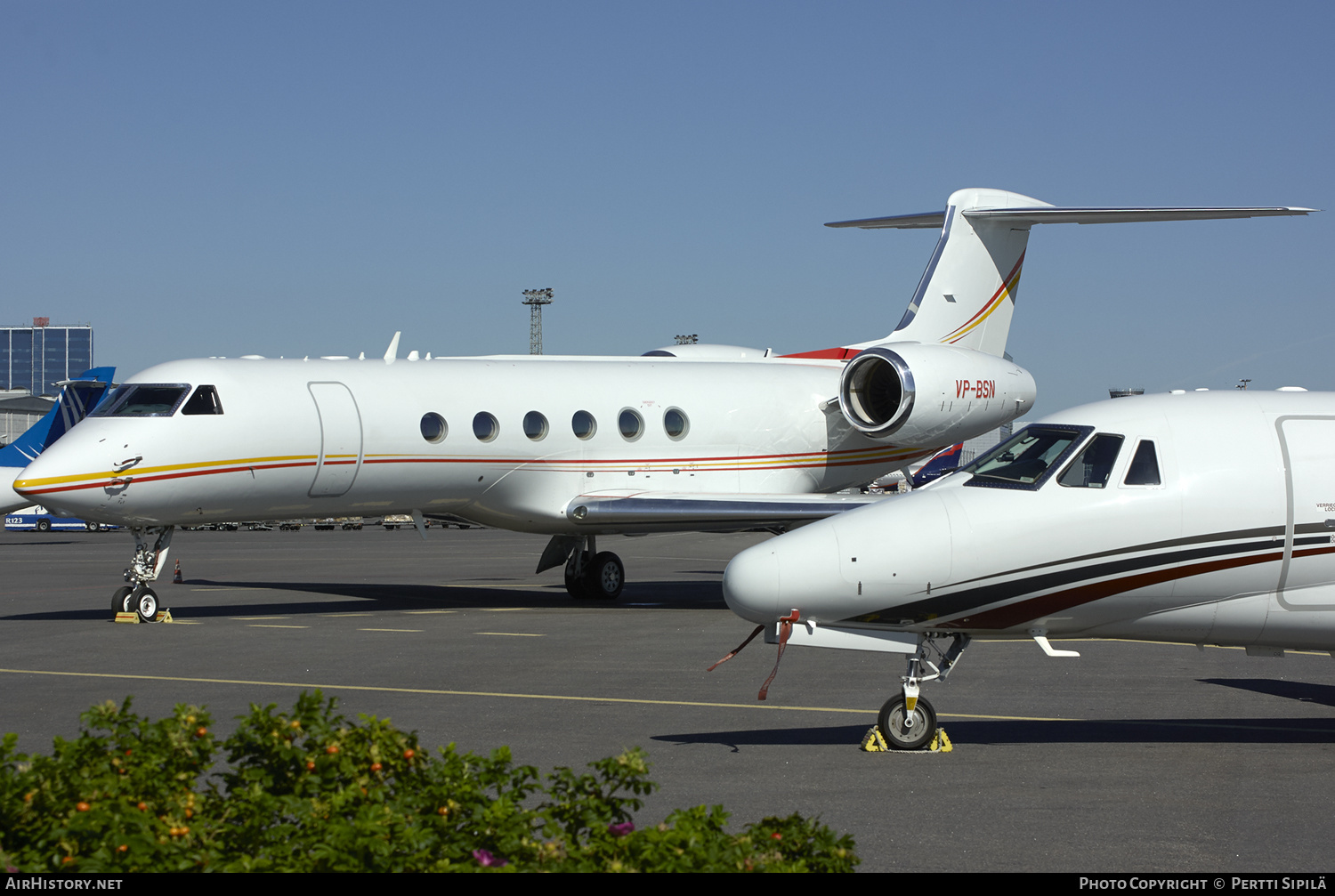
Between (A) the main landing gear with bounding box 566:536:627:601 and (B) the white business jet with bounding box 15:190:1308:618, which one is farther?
(A) the main landing gear with bounding box 566:536:627:601

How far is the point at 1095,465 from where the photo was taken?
26.7ft

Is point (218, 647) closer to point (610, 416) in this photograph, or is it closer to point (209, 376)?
point (209, 376)

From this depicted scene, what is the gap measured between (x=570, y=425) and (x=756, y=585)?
11.6 metres

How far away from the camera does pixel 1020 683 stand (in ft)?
37.4

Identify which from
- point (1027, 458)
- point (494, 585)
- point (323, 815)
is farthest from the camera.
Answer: point (494, 585)

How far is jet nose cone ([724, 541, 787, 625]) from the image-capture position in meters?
7.84

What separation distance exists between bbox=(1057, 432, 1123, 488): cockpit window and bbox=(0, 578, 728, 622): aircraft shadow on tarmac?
11.2 metres

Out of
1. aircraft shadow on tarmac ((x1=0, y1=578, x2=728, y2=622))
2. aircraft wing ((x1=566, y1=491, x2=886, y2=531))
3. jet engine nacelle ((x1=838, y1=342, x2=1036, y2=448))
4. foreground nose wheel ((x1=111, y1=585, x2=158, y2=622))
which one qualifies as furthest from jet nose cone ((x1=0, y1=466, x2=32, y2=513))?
jet engine nacelle ((x1=838, y1=342, x2=1036, y2=448))

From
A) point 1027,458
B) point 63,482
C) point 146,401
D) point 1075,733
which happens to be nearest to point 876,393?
point 146,401

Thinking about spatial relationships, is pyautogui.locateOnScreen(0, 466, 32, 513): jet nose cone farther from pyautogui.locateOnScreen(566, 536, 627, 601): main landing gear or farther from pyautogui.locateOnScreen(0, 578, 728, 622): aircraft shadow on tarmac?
pyautogui.locateOnScreen(566, 536, 627, 601): main landing gear

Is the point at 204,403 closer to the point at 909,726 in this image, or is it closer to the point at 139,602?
the point at 139,602

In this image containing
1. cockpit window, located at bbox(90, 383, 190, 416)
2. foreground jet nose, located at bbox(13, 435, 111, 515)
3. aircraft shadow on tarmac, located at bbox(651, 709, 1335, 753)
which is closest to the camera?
aircraft shadow on tarmac, located at bbox(651, 709, 1335, 753)

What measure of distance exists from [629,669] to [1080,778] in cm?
547

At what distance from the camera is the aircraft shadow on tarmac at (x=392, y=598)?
18.2 m
